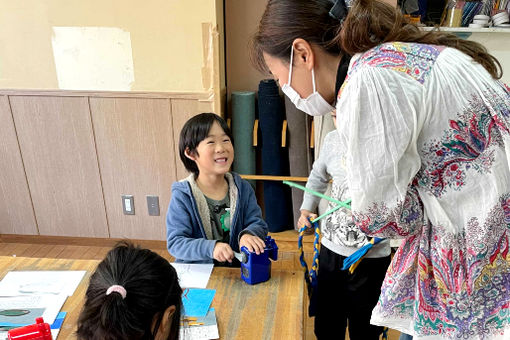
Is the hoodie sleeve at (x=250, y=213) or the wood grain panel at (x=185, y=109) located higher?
the wood grain panel at (x=185, y=109)

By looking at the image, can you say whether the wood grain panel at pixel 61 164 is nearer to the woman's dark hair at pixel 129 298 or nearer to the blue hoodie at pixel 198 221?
the blue hoodie at pixel 198 221

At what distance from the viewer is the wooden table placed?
1012 mm

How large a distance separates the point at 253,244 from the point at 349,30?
0.72 m

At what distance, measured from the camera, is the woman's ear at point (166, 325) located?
0.86 m

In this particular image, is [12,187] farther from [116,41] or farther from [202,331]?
[202,331]

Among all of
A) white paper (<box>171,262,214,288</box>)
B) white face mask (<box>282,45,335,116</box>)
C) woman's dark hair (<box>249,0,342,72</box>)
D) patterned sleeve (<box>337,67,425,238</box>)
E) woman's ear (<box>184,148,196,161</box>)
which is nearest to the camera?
patterned sleeve (<box>337,67,425,238</box>)

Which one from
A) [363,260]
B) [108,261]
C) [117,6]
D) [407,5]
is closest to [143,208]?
[117,6]

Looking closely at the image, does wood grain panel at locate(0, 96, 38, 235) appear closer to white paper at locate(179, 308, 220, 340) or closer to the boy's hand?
the boy's hand

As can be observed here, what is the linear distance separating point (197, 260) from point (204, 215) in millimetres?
190

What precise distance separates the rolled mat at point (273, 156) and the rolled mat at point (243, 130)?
0.22 ft

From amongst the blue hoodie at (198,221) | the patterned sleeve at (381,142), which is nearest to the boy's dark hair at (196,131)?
the blue hoodie at (198,221)

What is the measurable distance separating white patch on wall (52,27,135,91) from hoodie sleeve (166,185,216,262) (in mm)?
1347

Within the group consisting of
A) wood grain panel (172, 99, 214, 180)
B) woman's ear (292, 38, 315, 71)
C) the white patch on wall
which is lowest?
wood grain panel (172, 99, 214, 180)

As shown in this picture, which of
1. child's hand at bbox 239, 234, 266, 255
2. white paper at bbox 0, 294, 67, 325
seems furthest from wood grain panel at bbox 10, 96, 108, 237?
child's hand at bbox 239, 234, 266, 255
